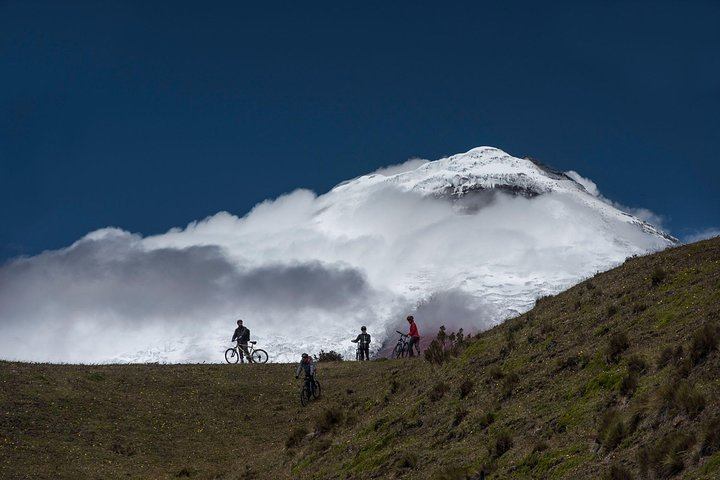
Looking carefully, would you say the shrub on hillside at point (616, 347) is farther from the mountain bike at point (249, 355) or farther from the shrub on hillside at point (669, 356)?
the mountain bike at point (249, 355)

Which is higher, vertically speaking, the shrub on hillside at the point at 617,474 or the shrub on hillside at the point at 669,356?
the shrub on hillside at the point at 669,356

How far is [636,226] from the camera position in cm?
18788

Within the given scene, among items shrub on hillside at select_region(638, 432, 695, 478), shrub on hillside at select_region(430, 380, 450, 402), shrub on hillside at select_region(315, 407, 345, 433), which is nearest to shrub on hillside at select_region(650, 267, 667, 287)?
shrub on hillside at select_region(430, 380, 450, 402)

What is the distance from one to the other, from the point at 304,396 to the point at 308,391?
0.86 feet

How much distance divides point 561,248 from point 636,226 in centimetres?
2787

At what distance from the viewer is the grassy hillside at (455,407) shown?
63.8 feet

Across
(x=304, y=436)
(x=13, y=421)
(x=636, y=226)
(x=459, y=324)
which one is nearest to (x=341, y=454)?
(x=304, y=436)

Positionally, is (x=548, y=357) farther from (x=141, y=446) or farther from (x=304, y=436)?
(x=141, y=446)

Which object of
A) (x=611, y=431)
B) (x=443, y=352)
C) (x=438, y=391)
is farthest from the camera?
(x=443, y=352)

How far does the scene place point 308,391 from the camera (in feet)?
126

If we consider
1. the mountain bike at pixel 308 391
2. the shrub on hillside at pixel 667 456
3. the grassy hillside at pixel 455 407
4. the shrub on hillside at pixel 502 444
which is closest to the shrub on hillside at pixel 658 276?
the grassy hillside at pixel 455 407

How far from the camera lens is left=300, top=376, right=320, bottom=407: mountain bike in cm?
3828

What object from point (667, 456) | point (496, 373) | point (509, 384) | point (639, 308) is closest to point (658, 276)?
point (639, 308)

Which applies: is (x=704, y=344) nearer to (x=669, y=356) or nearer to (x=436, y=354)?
(x=669, y=356)
